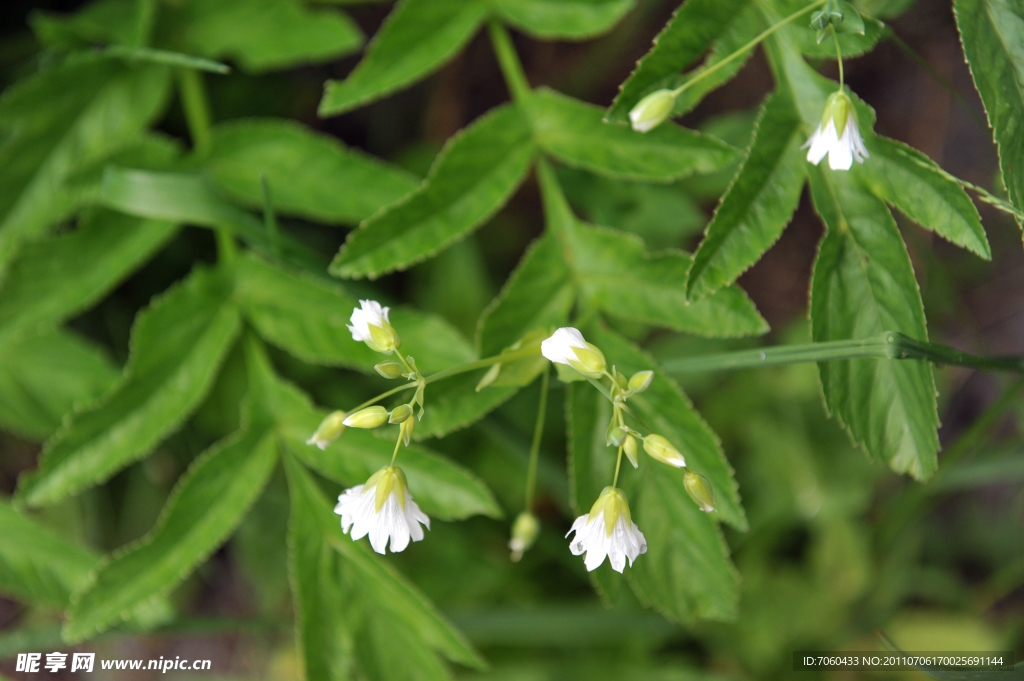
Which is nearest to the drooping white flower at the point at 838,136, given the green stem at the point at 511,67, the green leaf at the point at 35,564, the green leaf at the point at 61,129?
the green stem at the point at 511,67

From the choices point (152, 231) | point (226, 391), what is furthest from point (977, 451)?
point (152, 231)

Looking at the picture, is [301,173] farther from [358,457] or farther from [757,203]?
[757,203]

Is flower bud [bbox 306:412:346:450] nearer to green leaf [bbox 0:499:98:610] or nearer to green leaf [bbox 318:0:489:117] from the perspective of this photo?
green leaf [bbox 318:0:489:117]

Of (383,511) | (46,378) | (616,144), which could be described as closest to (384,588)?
(383,511)

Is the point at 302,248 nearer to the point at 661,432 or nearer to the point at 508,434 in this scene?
the point at 508,434

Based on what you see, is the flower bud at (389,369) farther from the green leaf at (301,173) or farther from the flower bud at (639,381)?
the green leaf at (301,173)

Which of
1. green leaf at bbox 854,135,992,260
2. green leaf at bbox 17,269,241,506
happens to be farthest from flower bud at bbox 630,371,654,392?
green leaf at bbox 17,269,241,506
